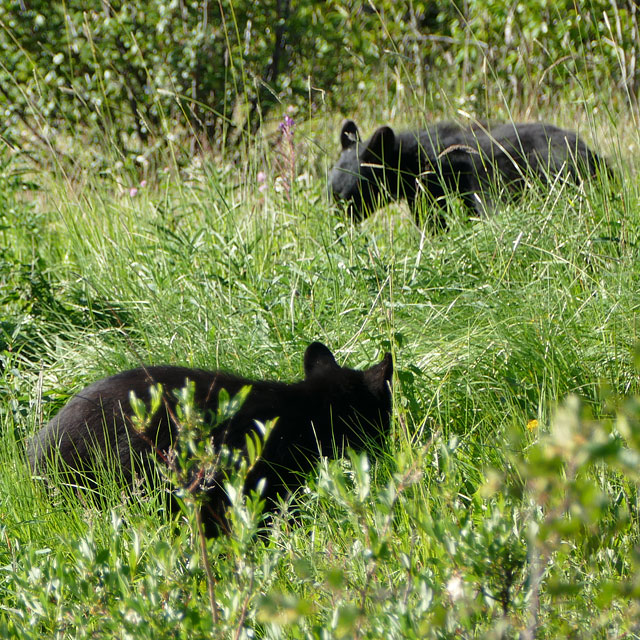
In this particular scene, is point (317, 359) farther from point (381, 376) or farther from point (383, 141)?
point (383, 141)

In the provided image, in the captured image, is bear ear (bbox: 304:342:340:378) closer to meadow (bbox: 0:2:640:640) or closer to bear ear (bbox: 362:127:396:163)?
meadow (bbox: 0:2:640:640)

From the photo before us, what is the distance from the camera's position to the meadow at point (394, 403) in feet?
4.97

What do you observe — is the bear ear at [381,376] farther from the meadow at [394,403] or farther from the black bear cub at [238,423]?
the meadow at [394,403]

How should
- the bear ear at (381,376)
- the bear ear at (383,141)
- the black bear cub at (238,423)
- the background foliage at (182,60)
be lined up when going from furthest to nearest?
1. the background foliage at (182,60)
2. the bear ear at (383,141)
3. the bear ear at (381,376)
4. the black bear cub at (238,423)

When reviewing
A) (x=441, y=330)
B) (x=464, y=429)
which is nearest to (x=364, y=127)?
(x=441, y=330)

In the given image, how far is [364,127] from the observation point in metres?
9.31

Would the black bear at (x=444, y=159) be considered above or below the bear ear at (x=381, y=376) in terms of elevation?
above

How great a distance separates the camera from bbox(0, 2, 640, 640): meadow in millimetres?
1516

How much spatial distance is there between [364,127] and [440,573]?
8.05m

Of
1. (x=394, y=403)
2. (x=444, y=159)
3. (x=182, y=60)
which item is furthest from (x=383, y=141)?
(x=394, y=403)

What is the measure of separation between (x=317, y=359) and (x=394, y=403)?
0.84 m

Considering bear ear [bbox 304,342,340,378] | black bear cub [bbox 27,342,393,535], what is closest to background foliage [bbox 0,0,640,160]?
bear ear [bbox 304,342,340,378]

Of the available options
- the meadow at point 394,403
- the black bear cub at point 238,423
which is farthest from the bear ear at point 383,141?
the black bear cub at point 238,423

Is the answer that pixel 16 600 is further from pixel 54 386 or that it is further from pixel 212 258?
pixel 212 258
